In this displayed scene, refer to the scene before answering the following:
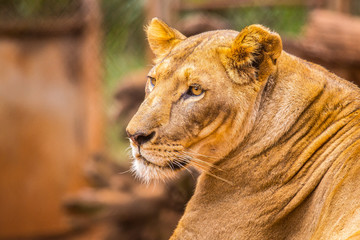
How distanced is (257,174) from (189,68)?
0.58 meters

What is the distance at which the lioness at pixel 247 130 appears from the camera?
2.79m

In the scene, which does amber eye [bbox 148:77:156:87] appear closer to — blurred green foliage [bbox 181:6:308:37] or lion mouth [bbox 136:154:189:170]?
lion mouth [bbox 136:154:189:170]

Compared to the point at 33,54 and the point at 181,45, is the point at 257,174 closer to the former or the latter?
the point at 181,45

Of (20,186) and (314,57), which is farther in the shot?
(20,186)

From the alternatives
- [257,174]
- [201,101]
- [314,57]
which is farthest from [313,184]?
[314,57]

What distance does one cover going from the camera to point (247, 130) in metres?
2.94

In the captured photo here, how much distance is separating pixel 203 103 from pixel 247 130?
0.26m

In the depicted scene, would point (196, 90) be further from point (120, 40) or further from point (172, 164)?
point (120, 40)

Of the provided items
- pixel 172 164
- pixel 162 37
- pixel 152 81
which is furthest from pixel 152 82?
pixel 172 164

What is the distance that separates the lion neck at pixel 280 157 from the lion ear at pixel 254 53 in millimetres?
115

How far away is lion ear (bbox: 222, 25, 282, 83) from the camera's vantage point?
2.84m

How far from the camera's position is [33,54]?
28.4ft

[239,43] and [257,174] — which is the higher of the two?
[239,43]

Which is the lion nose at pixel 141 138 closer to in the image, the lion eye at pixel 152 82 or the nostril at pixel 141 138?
the nostril at pixel 141 138
